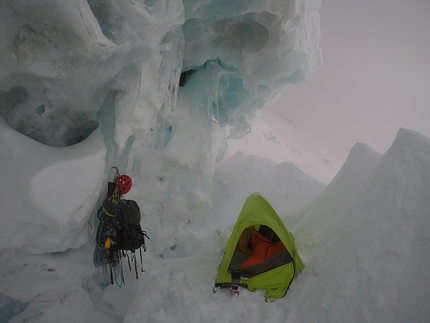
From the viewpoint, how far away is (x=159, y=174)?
458 cm

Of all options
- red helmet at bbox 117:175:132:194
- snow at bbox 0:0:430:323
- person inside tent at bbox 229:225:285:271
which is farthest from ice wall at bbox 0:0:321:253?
person inside tent at bbox 229:225:285:271

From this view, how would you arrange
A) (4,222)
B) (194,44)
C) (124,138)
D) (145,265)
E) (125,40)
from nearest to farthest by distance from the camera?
(4,222) → (125,40) → (124,138) → (145,265) → (194,44)

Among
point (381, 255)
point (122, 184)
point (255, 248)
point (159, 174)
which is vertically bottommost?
point (255, 248)

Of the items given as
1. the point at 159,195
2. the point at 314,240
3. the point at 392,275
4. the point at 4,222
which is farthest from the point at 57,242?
the point at 392,275

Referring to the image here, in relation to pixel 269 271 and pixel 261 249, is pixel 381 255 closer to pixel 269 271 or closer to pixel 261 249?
pixel 269 271

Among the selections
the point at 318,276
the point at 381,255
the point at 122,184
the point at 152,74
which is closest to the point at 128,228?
the point at 122,184

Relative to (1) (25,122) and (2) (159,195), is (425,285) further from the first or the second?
(1) (25,122)

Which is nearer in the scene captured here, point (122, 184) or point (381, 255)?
point (381, 255)

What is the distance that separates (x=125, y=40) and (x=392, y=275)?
374 cm

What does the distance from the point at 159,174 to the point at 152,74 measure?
1.67 m

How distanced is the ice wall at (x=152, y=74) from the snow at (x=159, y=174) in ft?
0.06

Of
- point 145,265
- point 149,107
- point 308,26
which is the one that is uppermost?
point 308,26

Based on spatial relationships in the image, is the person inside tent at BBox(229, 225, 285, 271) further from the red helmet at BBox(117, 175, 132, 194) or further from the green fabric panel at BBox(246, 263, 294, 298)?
the red helmet at BBox(117, 175, 132, 194)

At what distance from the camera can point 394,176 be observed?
3.20 meters
